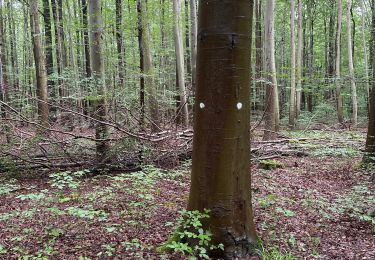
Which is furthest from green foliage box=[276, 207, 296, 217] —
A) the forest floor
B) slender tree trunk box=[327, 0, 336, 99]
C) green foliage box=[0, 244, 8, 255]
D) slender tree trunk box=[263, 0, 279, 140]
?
slender tree trunk box=[327, 0, 336, 99]

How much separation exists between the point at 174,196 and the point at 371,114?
5.43 metres

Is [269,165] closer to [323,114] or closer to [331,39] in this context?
[323,114]

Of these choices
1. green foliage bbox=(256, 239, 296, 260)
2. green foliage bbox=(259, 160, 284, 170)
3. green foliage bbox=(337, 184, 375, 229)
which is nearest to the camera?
green foliage bbox=(256, 239, 296, 260)

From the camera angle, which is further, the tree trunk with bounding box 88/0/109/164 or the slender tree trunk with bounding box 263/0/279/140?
the slender tree trunk with bounding box 263/0/279/140

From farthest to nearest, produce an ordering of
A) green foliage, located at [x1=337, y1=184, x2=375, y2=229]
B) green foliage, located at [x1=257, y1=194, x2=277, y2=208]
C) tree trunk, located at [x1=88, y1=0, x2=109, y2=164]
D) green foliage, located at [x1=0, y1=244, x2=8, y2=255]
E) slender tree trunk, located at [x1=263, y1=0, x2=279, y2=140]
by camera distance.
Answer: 1. slender tree trunk, located at [x1=263, y1=0, x2=279, y2=140]
2. tree trunk, located at [x1=88, y1=0, x2=109, y2=164]
3. green foliage, located at [x1=257, y1=194, x2=277, y2=208]
4. green foliage, located at [x1=337, y1=184, x2=375, y2=229]
5. green foliage, located at [x1=0, y1=244, x2=8, y2=255]

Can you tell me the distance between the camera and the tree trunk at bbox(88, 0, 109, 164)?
7758mm

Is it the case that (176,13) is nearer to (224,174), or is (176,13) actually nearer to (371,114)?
(371,114)

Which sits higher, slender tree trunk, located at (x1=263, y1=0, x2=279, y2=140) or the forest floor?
slender tree trunk, located at (x1=263, y1=0, x2=279, y2=140)

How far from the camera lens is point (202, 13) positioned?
3598mm

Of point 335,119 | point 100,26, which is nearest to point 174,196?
point 100,26

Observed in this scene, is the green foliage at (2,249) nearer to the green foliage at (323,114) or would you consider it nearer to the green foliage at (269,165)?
the green foliage at (269,165)

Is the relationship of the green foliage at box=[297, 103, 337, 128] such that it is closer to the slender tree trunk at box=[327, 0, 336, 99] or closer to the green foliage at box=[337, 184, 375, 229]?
the slender tree trunk at box=[327, 0, 336, 99]

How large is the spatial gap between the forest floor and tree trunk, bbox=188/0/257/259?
0.60 m

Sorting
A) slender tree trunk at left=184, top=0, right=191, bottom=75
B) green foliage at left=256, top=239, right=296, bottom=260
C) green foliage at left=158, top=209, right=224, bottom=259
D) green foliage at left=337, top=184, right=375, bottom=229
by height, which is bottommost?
green foliage at left=337, top=184, right=375, bottom=229
